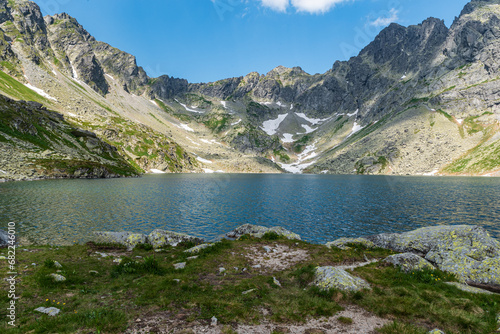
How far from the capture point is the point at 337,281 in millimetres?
13914

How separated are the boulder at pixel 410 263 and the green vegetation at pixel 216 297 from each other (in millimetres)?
670

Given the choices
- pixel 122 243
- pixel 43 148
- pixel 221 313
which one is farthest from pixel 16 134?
pixel 221 313

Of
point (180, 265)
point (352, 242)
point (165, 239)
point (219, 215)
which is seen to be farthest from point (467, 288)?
point (219, 215)

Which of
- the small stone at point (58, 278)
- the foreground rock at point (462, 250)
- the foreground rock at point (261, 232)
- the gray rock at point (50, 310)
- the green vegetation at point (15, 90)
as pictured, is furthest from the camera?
the green vegetation at point (15, 90)

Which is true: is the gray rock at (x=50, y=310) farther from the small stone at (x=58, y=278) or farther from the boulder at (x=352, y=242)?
the boulder at (x=352, y=242)

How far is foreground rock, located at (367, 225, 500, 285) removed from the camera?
631 inches

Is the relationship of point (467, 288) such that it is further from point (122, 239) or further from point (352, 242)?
point (122, 239)

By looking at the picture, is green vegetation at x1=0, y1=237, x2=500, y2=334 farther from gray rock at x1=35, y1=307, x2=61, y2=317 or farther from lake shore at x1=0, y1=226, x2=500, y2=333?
gray rock at x1=35, y1=307, x2=61, y2=317

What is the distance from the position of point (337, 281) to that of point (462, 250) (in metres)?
12.5

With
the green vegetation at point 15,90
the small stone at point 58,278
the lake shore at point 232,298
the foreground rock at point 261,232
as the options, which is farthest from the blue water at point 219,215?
the green vegetation at point 15,90

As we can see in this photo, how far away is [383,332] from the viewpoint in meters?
10.0

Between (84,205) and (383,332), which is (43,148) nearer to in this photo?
(84,205)

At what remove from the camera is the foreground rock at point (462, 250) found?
1603 cm

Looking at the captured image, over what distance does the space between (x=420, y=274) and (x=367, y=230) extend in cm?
2707
